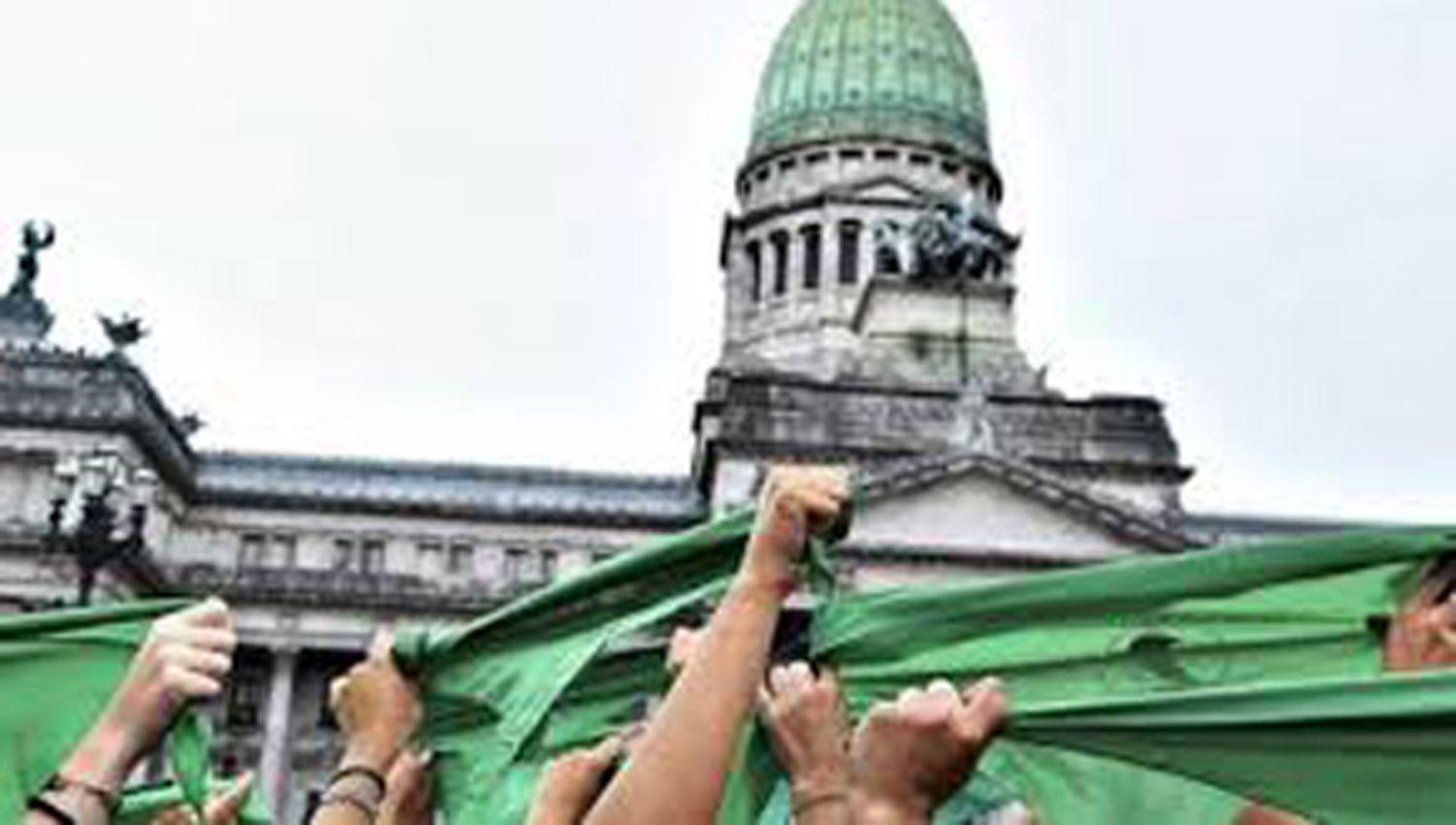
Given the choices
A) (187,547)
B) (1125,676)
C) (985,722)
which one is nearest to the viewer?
(985,722)

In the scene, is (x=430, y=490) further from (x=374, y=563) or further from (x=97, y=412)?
(x=97, y=412)

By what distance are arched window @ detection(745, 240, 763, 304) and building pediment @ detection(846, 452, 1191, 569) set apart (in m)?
24.2

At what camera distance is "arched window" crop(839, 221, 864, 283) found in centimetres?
7038

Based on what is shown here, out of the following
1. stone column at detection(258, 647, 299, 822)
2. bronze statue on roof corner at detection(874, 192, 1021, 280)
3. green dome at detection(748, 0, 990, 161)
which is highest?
green dome at detection(748, 0, 990, 161)

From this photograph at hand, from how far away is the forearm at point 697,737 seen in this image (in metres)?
3.37

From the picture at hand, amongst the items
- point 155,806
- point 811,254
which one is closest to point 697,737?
point 155,806

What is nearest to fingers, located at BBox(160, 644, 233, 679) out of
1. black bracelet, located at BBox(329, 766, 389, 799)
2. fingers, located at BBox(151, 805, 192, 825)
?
black bracelet, located at BBox(329, 766, 389, 799)

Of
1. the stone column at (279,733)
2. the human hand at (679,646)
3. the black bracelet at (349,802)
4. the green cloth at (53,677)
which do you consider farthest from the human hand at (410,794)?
the stone column at (279,733)

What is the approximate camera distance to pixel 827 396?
52781mm

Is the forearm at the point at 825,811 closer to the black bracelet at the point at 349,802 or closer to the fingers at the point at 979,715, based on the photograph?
the fingers at the point at 979,715

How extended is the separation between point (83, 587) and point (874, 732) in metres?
22.9

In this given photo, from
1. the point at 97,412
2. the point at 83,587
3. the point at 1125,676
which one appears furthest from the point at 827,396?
the point at 1125,676

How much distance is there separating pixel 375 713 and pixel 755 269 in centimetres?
6977

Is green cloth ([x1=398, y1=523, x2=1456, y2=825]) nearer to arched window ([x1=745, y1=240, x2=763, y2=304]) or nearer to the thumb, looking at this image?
the thumb
